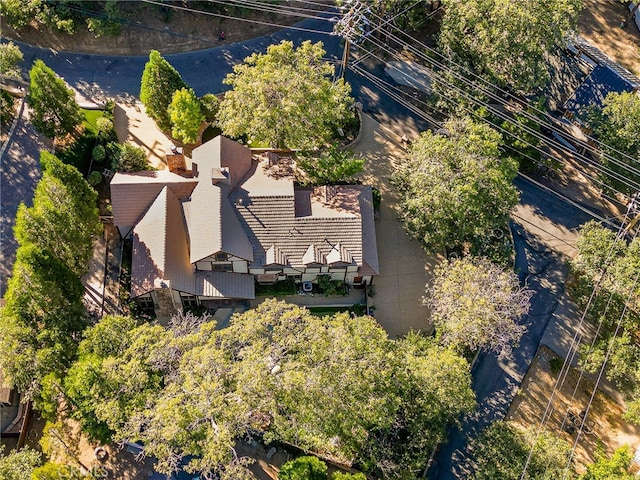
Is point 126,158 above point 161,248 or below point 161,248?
above

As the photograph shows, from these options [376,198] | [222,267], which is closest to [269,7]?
[376,198]

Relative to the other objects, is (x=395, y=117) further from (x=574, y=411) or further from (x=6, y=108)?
(x=6, y=108)

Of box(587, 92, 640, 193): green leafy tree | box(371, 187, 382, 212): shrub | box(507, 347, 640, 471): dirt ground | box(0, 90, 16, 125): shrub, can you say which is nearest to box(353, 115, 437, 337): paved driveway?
box(371, 187, 382, 212): shrub

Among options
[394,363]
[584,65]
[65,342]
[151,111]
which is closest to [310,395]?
[394,363]

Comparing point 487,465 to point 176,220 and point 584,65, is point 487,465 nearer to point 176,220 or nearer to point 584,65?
point 176,220

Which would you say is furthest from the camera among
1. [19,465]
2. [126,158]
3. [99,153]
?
[99,153]

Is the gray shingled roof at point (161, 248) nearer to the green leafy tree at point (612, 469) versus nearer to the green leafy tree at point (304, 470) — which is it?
the green leafy tree at point (304, 470)
